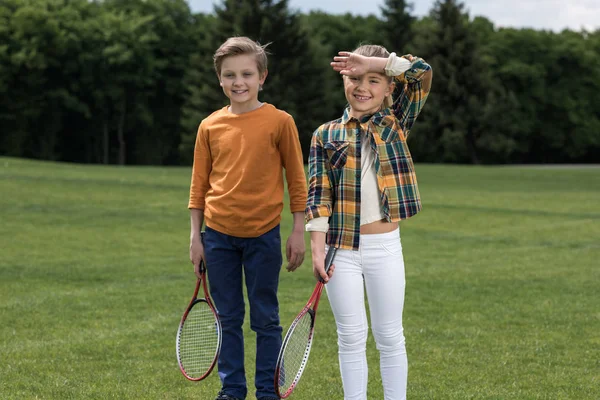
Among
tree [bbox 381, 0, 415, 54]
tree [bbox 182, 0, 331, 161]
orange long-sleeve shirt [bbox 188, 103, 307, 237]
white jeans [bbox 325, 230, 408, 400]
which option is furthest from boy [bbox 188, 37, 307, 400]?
tree [bbox 381, 0, 415, 54]

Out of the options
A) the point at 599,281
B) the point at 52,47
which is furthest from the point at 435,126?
the point at 599,281

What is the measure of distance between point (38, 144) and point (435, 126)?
2725 centimetres

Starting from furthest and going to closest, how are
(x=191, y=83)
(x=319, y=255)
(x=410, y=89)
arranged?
(x=191, y=83)
(x=410, y=89)
(x=319, y=255)

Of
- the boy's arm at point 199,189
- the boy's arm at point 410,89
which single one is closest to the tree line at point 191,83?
the boy's arm at point 199,189

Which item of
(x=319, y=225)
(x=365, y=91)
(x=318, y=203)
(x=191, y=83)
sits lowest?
(x=319, y=225)

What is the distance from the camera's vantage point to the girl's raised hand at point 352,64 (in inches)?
177

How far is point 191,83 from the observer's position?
64.2 m

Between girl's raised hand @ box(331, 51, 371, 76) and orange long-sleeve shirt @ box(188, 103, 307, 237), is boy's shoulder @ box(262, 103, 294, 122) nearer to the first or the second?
orange long-sleeve shirt @ box(188, 103, 307, 237)

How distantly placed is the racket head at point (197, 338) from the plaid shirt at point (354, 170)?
101cm

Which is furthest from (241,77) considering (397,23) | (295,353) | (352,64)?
(397,23)

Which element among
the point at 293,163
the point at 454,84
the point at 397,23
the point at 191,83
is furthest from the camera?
the point at 397,23

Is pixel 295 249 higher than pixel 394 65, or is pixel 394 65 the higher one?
pixel 394 65

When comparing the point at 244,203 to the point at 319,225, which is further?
the point at 244,203

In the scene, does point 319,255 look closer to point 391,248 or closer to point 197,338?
point 391,248
